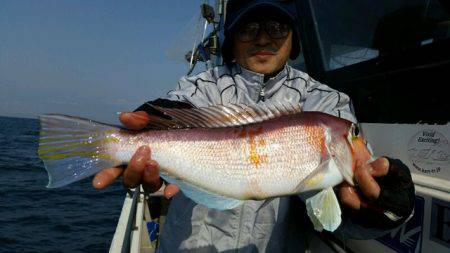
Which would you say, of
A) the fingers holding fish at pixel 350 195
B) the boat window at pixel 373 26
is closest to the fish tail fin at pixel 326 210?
the fingers holding fish at pixel 350 195

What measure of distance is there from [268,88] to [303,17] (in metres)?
1.51

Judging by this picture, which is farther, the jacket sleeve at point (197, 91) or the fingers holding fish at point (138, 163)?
the jacket sleeve at point (197, 91)

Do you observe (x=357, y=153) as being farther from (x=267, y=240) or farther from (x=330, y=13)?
(x=330, y=13)

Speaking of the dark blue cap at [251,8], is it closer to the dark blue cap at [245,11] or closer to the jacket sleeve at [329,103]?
the dark blue cap at [245,11]

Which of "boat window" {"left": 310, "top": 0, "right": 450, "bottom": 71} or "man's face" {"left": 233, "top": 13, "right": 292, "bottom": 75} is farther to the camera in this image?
"man's face" {"left": 233, "top": 13, "right": 292, "bottom": 75}

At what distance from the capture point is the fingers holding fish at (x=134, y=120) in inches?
91.7

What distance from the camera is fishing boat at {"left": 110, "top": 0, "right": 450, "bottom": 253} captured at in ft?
7.57

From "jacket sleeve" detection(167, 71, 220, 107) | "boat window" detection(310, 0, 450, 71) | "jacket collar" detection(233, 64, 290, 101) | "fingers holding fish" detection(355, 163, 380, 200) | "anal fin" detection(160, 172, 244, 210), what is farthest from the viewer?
"jacket collar" detection(233, 64, 290, 101)

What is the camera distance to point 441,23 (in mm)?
2654

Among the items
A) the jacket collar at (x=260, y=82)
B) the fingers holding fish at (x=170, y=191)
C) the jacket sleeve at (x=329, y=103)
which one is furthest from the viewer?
the jacket collar at (x=260, y=82)

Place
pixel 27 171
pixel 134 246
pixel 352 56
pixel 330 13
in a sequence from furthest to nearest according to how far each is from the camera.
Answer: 1. pixel 27 171
2. pixel 134 246
3. pixel 330 13
4. pixel 352 56

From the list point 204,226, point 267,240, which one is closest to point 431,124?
point 267,240

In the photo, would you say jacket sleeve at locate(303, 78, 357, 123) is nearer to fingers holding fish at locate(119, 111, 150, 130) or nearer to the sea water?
fingers holding fish at locate(119, 111, 150, 130)

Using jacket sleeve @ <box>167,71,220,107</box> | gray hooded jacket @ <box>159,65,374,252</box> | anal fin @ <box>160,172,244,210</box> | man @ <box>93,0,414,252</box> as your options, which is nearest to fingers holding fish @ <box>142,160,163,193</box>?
man @ <box>93,0,414,252</box>
